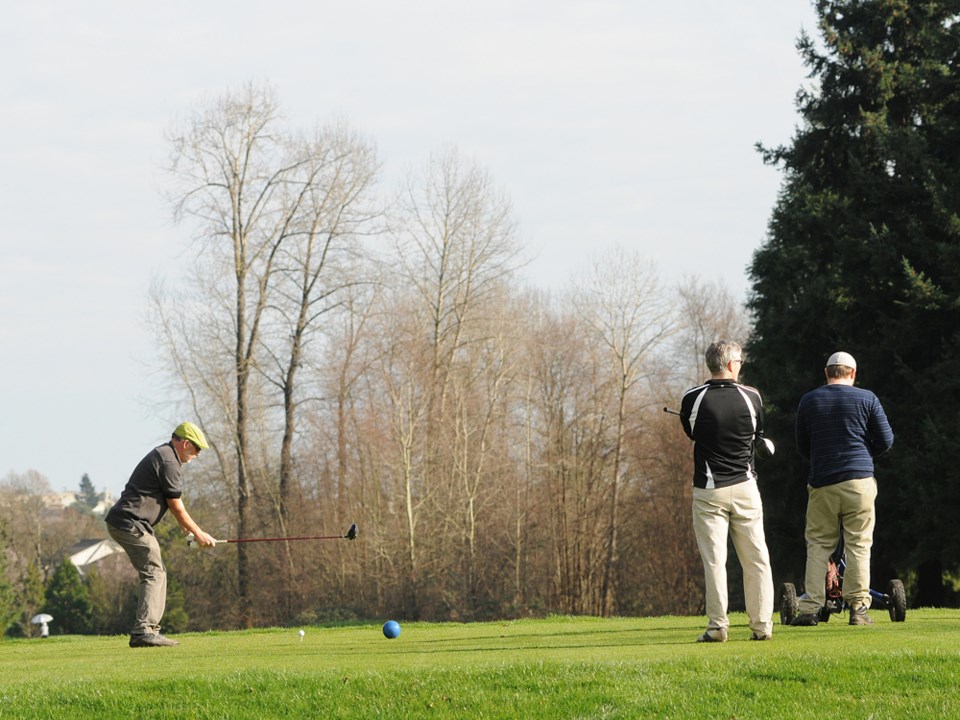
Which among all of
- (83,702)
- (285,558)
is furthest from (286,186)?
(83,702)

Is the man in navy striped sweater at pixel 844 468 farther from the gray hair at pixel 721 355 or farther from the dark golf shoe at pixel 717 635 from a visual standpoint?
the dark golf shoe at pixel 717 635

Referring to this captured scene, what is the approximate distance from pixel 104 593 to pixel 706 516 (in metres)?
60.4

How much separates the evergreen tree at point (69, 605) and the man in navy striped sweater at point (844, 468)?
5868 centimetres

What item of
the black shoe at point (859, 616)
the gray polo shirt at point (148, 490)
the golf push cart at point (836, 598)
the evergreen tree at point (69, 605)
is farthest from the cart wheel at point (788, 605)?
the evergreen tree at point (69, 605)

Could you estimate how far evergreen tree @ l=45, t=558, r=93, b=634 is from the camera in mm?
64562

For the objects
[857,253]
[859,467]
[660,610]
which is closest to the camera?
[859,467]

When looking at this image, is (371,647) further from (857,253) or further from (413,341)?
(413,341)

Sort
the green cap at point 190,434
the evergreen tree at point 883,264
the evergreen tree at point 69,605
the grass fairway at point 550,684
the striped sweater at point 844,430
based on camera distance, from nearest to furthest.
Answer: the grass fairway at point 550,684, the striped sweater at point 844,430, the green cap at point 190,434, the evergreen tree at point 883,264, the evergreen tree at point 69,605

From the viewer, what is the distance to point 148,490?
36.3 ft

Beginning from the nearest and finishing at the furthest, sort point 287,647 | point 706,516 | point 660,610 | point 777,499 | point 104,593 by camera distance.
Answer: point 706,516 → point 287,647 → point 777,499 → point 660,610 → point 104,593

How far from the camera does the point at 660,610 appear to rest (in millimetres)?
44906

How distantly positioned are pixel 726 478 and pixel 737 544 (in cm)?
55

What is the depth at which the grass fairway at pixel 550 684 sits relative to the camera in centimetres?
704

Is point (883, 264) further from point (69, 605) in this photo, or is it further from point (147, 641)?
point (69, 605)
